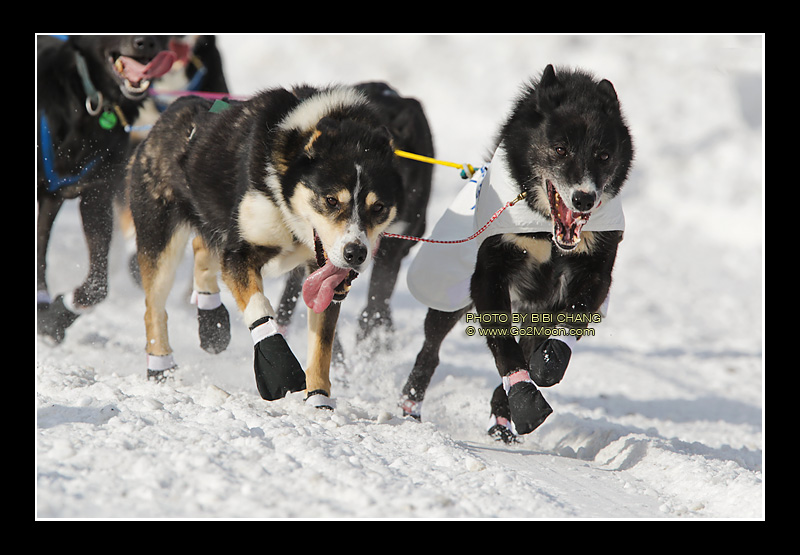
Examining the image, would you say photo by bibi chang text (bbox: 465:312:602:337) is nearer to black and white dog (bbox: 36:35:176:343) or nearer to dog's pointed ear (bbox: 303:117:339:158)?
dog's pointed ear (bbox: 303:117:339:158)

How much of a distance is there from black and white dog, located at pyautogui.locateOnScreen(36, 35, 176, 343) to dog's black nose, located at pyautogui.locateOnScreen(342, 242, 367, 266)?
8.72ft

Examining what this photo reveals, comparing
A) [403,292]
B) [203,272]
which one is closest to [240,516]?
[203,272]

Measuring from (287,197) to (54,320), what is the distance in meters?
2.58

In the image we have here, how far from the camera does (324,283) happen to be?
371 cm

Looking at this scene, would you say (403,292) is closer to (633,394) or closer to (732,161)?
(633,394)

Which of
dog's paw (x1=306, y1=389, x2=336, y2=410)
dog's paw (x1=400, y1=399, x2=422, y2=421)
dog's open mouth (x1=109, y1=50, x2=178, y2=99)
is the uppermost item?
dog's open mouth (x1=109, y1=50, x2=178, y2=99)

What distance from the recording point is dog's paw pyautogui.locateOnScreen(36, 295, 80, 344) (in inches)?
216

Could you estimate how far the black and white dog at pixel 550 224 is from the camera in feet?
11.6

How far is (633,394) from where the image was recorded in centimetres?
609

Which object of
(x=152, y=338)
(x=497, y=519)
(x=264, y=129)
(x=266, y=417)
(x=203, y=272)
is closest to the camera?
(x=497, y=519)

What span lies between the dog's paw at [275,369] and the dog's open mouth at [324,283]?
0.77 ft

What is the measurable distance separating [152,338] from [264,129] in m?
1.47

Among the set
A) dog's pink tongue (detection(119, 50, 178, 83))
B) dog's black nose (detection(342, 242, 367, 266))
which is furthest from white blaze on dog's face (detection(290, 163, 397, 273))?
dog's pink tongue (detection(119, 50, 178, 83))

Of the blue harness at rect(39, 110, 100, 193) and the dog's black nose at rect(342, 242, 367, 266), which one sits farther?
the blue harness at rect(39, 110, 100, 193)
